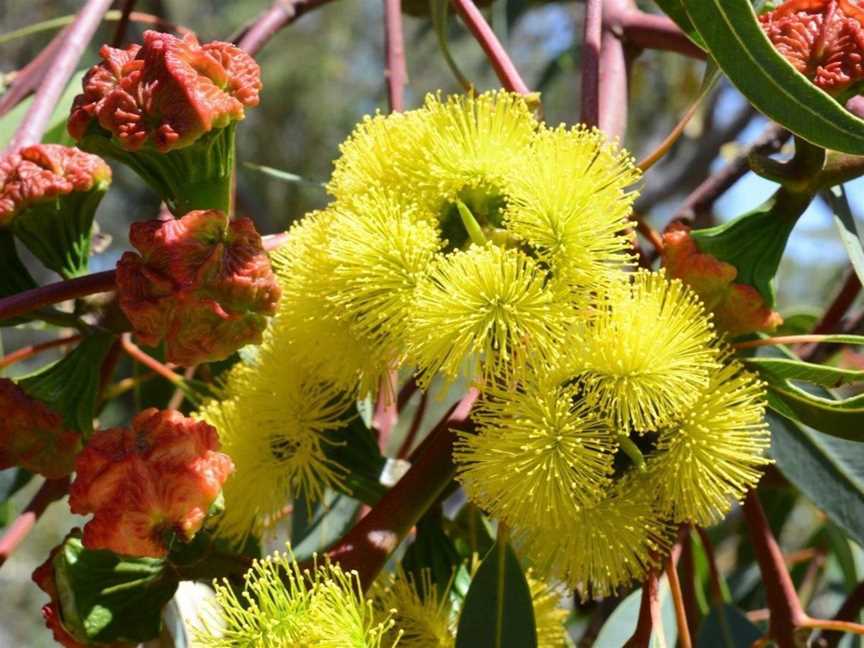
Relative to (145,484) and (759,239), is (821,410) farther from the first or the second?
(145,484)

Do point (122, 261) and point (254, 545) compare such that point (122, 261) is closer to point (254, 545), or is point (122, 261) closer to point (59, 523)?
point (254, 545)

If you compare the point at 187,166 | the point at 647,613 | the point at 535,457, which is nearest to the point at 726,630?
the point at 647,613

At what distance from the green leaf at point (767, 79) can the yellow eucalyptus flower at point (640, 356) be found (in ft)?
Result: 0.44

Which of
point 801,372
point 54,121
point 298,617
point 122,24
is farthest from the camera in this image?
point 122,24

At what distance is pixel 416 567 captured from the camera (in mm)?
886

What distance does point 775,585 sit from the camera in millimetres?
919

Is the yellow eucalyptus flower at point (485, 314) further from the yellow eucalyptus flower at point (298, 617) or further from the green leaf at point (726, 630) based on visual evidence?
the green leaf at point (726, 630)

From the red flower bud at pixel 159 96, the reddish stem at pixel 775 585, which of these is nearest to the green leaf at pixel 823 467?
the reddish stem at pixel 775 585

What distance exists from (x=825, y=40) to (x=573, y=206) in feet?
0.68

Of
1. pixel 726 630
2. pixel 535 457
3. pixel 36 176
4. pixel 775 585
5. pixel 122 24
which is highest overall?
pixel 122 24

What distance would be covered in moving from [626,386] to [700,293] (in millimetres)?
131

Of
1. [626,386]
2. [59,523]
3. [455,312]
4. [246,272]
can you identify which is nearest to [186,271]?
[246,272]

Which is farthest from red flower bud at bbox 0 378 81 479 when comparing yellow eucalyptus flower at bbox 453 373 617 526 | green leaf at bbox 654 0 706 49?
green leaf at bbox 654 0 706 49

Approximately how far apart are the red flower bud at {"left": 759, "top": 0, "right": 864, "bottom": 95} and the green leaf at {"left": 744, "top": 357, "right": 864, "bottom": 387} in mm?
185
